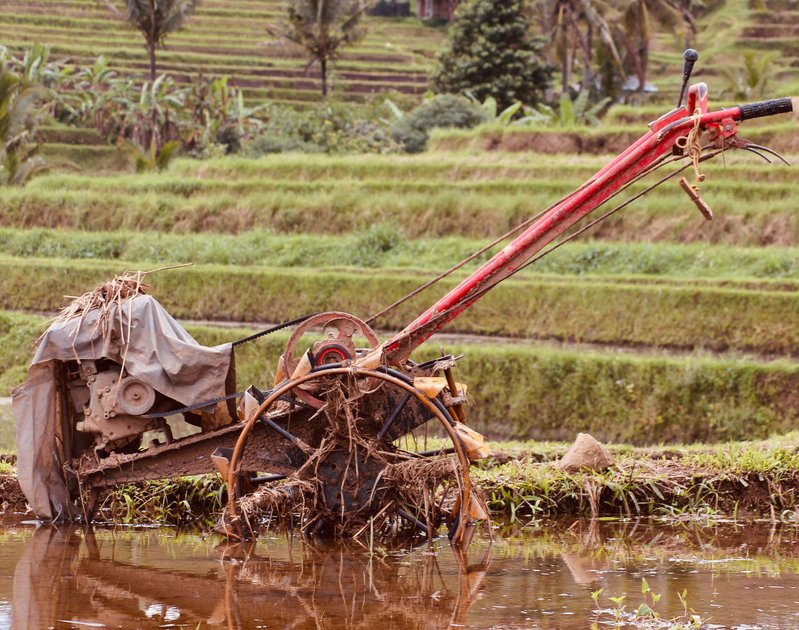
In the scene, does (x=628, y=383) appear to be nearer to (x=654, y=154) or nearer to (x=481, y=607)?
(x=654, y=154)

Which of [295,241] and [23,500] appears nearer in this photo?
[23,500]

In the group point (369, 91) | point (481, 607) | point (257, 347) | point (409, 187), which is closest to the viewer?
point (481, 607)

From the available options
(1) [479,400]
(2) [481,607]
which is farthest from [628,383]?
(2) [481,607]

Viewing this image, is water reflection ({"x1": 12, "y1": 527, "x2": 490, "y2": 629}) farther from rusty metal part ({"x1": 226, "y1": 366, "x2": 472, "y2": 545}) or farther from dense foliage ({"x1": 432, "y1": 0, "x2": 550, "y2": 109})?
dense foliage ({"x1": 432, "y1": 0, "x2": 550, "y2": 109})

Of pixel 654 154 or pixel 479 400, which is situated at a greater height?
pixel 654 154

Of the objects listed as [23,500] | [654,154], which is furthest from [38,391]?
[654,154]

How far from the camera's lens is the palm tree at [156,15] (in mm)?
29594

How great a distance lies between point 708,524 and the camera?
713cm

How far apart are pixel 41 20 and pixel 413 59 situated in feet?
39.3

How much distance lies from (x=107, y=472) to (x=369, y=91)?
3094 centimetres

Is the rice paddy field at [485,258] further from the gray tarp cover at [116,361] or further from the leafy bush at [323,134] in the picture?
the gray tarp cover at [116,361]

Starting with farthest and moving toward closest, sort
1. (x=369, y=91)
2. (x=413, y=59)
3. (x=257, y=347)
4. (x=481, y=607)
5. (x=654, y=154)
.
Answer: (x=413, y=59) < (x=369, y=91) < (x=257, y=347) < (x=654, y=154) < (x=481, y=607)

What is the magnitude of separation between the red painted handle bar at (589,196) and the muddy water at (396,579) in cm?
116

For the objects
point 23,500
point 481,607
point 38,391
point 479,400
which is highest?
point 38,391
